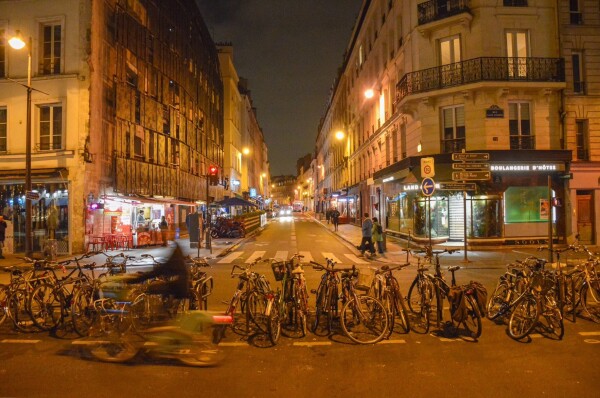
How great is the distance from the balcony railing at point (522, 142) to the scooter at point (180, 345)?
1787 cm

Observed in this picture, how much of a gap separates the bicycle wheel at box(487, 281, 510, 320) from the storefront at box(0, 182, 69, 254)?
1688cm

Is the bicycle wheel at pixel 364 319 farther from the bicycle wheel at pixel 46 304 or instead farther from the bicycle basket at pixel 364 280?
the bicycle wheel at pixel 46 304

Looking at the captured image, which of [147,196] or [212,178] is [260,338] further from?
[147,196]

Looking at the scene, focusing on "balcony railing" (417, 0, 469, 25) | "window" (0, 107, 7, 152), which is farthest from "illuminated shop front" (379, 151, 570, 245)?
"window" (0, 107, 7, 152)

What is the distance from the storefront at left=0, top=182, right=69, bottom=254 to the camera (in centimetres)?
1808

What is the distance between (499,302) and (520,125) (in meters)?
14.5

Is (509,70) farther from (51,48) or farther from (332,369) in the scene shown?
(51,48)

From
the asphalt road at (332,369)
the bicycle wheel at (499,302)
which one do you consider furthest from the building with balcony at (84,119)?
the bicycle wheel at (499,302)

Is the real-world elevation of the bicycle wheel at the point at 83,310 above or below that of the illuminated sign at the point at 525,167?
below

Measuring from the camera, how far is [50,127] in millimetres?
18703

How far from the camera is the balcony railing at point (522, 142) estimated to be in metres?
19.4

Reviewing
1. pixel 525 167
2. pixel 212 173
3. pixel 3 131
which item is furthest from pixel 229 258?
pixel 525 167

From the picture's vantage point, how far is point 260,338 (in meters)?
6.50

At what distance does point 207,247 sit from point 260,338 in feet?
46.1
